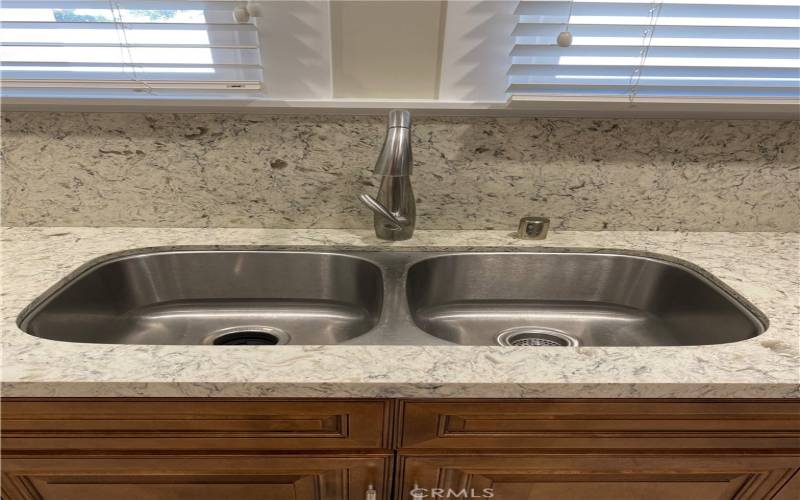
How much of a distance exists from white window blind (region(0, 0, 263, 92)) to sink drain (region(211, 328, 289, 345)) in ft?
1.74

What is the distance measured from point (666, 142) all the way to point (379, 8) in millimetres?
726

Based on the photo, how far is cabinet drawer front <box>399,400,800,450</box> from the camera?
627mm

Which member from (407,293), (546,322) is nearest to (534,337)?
→ (546,322)

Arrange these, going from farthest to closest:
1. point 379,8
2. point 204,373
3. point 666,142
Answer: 1. point 666,142
2. point 379,8
3. point 204,373

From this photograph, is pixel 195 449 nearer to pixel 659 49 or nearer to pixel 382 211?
pixel 382 211

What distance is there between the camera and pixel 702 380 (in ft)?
1.97

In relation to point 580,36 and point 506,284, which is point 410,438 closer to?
point 506,284

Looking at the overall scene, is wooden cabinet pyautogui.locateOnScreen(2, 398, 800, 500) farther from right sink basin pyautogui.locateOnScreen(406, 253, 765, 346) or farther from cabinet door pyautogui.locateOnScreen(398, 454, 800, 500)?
right sink basin pyautogui.locateOnScreen(406, 253, 765, 346)

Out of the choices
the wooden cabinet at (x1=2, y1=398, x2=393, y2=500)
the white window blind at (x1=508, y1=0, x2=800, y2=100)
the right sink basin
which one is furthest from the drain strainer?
the white window blind at (x1=508, y1=0, x2=800, y2=100)

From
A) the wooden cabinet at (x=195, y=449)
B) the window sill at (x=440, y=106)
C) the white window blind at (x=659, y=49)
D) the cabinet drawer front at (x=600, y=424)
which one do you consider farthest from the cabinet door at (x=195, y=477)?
the white window blind at (x=659, y=49)

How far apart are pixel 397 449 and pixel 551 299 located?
1.92 ft

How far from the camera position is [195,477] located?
693 mm

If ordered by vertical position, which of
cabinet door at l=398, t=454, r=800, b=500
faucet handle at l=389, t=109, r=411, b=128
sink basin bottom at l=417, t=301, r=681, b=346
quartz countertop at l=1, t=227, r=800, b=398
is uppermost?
faucet handle at l=389, t=109, r=411, b=128

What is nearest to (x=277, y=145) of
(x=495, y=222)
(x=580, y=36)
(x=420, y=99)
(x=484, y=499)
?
(x=420, y=99)
